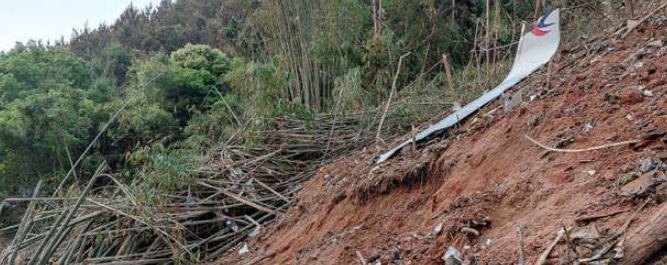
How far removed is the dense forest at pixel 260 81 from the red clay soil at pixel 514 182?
1222 millimetres

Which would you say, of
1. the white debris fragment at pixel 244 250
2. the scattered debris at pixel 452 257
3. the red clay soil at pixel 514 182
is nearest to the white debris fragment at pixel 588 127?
the red clay soil at pixel 514 182

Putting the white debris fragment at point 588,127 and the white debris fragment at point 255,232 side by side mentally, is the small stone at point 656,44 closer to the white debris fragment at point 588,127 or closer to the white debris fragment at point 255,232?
the white debris fragment at point 588,127

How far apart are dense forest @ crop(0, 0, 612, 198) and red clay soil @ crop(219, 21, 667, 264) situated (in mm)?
1222

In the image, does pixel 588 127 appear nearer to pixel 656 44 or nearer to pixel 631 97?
pixel 631 97

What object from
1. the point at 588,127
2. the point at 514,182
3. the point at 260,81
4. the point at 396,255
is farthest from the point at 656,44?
the point at 260,81

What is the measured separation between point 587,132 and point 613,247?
2.87ft

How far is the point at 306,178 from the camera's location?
4.90 m

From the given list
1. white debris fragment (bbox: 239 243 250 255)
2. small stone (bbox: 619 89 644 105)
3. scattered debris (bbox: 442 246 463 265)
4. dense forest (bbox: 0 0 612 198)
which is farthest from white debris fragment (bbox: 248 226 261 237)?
small stone (bbox: 619 89 644 105)

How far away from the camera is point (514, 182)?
2.40m

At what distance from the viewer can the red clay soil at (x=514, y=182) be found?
78.1 inches

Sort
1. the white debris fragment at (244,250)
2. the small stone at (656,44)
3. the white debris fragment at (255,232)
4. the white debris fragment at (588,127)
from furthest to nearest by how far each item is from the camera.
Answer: the white debris fragment at (255,232) < the white debris fragment at (244,250) < the small stone at (656,44) < the white debris fragment at (588,127)

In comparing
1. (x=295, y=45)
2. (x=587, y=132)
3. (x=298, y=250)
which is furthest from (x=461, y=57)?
(x=587, y=132)

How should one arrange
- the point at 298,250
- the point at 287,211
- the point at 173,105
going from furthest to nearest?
the point at 173,105 → the point at 287,211 → the point at 298,250

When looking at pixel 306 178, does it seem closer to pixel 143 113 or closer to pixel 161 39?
pixel 143 113
